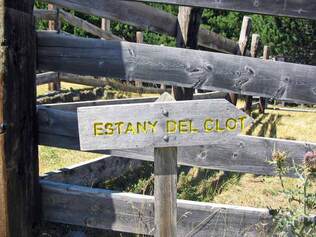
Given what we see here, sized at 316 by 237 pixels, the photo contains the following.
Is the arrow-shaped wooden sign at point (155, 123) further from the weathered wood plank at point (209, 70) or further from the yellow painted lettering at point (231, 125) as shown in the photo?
the weathered wood plank at point (209, 70)

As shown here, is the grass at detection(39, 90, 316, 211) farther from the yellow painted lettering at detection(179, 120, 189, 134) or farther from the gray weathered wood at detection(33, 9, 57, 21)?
the gray weathered wood at detection(33, 9, 57, 21)

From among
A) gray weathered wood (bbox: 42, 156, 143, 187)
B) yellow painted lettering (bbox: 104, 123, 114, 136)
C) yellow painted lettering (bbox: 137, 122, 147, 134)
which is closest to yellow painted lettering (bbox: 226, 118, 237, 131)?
yellow painted lettering (bbox: 137, 122, 147, 134)

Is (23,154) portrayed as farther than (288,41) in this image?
No

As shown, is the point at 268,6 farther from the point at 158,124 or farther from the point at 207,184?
the point at 207,184

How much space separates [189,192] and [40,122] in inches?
77.6

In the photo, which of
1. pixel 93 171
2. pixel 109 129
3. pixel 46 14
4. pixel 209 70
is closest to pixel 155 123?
A: pixel 109 129

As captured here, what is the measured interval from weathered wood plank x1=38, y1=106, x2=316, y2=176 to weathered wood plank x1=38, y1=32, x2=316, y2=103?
374 mm

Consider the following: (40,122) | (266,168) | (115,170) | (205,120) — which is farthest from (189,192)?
(205,120)

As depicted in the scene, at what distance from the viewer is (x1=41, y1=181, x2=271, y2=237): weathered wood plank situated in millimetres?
3475

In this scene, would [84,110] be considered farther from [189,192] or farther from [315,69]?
[189,192]

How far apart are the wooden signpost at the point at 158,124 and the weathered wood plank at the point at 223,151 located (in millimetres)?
1059

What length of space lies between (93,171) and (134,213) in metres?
1.61

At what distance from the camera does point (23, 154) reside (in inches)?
138

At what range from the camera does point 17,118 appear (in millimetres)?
3389
